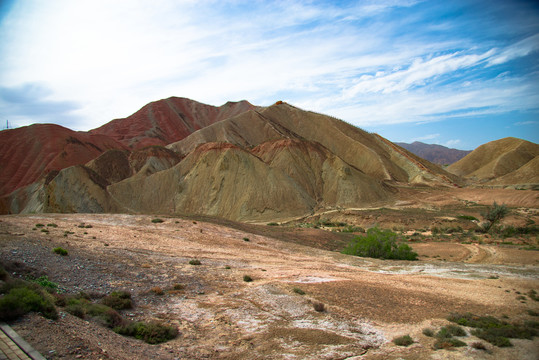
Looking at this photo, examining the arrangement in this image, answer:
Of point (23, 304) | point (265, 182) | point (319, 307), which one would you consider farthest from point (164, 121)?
point (23, 304)

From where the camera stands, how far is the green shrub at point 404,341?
9.55 meters

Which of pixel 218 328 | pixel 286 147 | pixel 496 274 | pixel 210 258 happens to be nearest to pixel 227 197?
pixel 286 147

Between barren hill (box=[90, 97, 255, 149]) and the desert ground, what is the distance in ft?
325

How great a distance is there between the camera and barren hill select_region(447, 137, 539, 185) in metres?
91.5

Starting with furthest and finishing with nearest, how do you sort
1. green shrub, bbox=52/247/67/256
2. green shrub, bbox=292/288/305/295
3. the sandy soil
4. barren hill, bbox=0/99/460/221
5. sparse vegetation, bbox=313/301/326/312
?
barren hill, bbox=0/99/460/221 < green shrub, bbox=52/247/67/256 < green shrub, bbox=292/288/305/295 < sparse vegetation, bbox=313/301/326/312 < the sandy soil

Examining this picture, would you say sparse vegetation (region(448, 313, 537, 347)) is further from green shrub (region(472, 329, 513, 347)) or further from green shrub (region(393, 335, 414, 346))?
green shrub (region(393, 335, 414, 346))

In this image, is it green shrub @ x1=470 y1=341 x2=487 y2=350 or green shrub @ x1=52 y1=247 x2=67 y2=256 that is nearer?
green shrub @ x1=470 y1=341 x2=487 y2=350

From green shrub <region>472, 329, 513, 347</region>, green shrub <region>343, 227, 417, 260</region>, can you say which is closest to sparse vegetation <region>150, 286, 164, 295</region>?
green shrub <region>472, 329, 513, 347</region>

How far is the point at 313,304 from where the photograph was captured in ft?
39.4

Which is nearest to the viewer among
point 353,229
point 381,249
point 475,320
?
point 475,320

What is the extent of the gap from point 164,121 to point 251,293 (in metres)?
131

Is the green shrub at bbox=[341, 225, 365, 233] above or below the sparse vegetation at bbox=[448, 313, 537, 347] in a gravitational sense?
below

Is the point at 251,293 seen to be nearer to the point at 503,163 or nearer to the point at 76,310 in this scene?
the point at 76,310

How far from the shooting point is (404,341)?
9.58 meters
